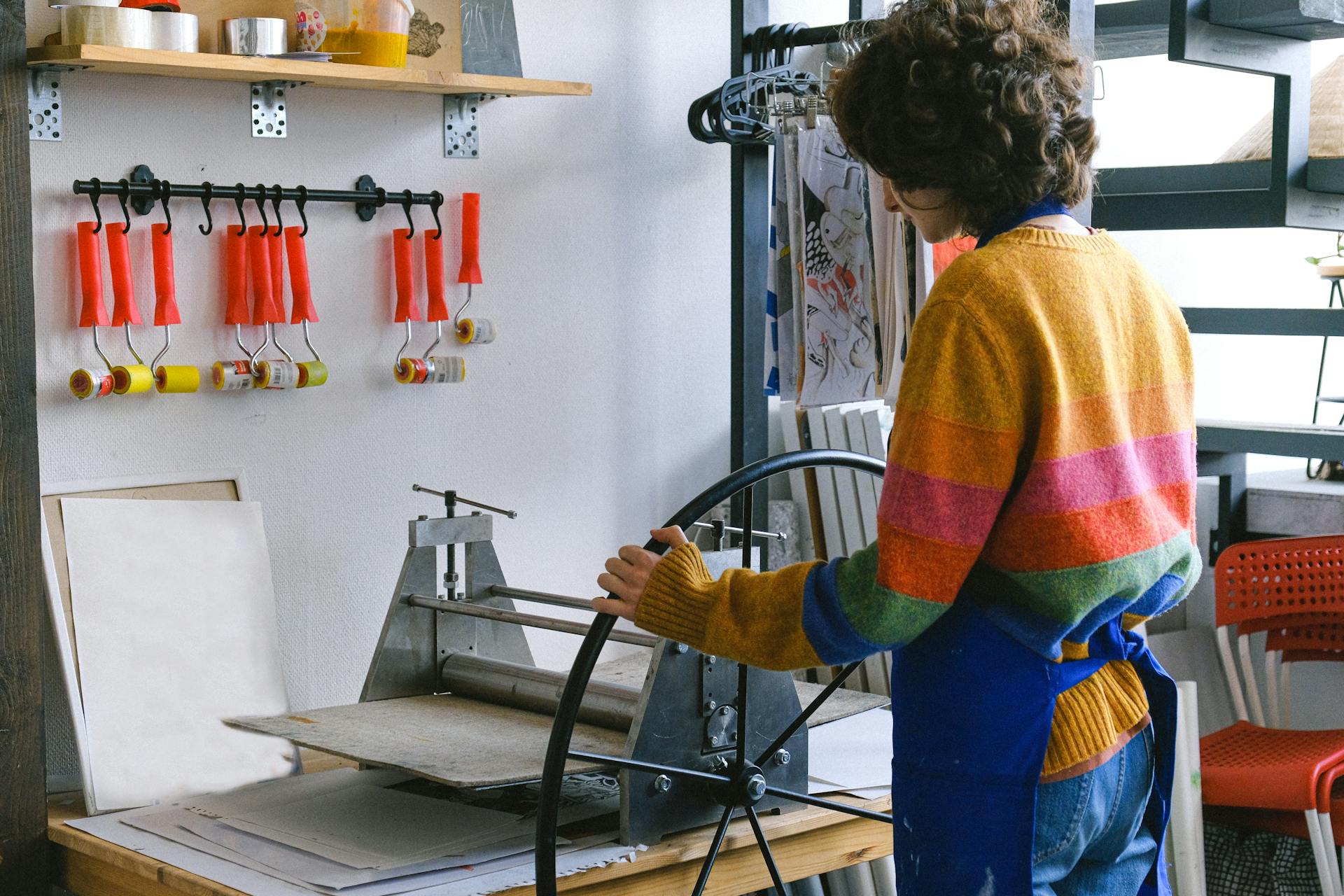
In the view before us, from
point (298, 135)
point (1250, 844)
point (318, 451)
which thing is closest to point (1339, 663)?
point (1250, 844)

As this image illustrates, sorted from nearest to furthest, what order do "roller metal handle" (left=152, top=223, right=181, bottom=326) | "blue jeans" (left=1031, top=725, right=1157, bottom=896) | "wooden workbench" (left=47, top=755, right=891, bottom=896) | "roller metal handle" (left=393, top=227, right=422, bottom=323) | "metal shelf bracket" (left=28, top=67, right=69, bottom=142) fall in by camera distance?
"blue jeans" (left=1031, top=725, right=1157, bottom=896)
"wooden workbench" (left=47, top=755, right=891, bottom=896)
"metal shelf bracket" (left=28, top=67, right=69, bottom=142)
"roller metal handle" (left=152, top=223, right=181, bottom=326)
"roller metal handle" (left=393, top=227, right=422, bottom=323)

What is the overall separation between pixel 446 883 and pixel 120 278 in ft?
3.50

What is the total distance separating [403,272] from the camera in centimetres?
253

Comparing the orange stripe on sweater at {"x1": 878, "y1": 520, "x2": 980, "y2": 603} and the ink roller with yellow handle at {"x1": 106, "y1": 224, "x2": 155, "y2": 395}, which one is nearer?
the orange stripe on sweater at {"x1": 878, "y1": 520, "x2": 980, "y2": 603}

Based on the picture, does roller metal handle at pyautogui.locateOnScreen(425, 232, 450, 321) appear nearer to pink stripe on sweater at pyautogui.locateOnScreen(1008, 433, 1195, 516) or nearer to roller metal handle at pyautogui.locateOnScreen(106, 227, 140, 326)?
roller metal handle at pyautogui.locateOnScreen(106, 227, 140, 326)

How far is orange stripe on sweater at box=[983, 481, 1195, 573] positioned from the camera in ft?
4.03

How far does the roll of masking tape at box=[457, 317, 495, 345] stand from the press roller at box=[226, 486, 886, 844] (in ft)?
1.50

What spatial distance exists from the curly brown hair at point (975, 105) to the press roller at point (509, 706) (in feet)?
2.18

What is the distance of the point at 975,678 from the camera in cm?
129

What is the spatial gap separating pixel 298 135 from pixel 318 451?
1.71 feet

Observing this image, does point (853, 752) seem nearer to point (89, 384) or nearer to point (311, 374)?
point (311, 374)

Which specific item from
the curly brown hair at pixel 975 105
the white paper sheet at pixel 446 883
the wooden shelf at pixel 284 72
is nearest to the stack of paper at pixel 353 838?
the white paper sheet at pixel 446 883

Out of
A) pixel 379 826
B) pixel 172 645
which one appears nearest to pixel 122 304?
pixel 172 645

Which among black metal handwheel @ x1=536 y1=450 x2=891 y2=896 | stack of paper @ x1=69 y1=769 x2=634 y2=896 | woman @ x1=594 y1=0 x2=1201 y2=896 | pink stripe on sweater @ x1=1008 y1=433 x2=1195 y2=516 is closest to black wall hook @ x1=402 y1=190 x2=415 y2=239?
stack of paper @ x1=69 y1=769 x2=634 y2=896
